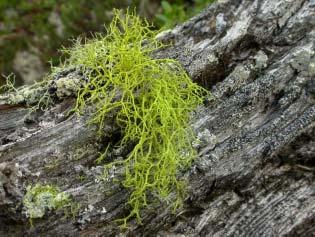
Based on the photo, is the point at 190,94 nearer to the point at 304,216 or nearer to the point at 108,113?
the point at 108,113

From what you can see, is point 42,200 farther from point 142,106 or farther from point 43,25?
point 43,25

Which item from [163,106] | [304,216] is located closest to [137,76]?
[163,106]

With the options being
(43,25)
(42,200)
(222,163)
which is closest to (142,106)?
(222,163)

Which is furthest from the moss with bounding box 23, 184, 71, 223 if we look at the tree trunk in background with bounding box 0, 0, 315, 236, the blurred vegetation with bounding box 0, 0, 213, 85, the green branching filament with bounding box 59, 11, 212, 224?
the blurred vegetation with bounding box 0, 0, 213, 85

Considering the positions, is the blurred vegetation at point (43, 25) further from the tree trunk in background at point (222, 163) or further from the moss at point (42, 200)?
the moss at point (42, 200)

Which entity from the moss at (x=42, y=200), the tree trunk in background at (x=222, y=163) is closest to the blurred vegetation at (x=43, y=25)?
the tree trunk in background at (x=222, y=163)

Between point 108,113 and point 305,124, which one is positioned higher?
point 108,113
